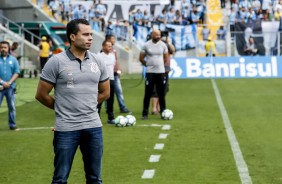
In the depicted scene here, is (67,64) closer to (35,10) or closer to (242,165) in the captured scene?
(242,165)

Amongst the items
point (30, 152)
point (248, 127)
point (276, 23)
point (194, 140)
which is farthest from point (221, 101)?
point (276, 23)

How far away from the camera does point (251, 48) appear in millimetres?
40906

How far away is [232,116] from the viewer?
18.8m

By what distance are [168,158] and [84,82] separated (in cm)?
497

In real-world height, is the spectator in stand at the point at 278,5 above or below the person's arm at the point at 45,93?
below

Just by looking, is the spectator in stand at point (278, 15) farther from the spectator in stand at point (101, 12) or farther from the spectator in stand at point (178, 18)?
the spectator in stand at point (101, 12)

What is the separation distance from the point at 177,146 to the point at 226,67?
22.6 metres

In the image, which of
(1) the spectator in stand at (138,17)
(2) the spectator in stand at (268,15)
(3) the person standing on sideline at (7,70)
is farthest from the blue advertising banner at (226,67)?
(3) the person standing on sideline at (7,70)

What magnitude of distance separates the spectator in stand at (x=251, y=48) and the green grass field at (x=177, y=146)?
17308 millimetres

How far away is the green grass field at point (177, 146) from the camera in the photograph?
11.0m

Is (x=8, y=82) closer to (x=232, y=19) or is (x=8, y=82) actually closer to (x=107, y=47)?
(x=107, y=47)

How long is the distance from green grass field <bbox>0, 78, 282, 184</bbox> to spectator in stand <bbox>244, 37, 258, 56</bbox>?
17308mm

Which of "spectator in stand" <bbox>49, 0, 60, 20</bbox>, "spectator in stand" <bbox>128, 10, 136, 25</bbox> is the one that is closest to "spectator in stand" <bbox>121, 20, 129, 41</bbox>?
"spectator in stand" <bbox>128, 10, 136, 25</bbox>

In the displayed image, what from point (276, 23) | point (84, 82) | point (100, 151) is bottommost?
point (276, 23)
